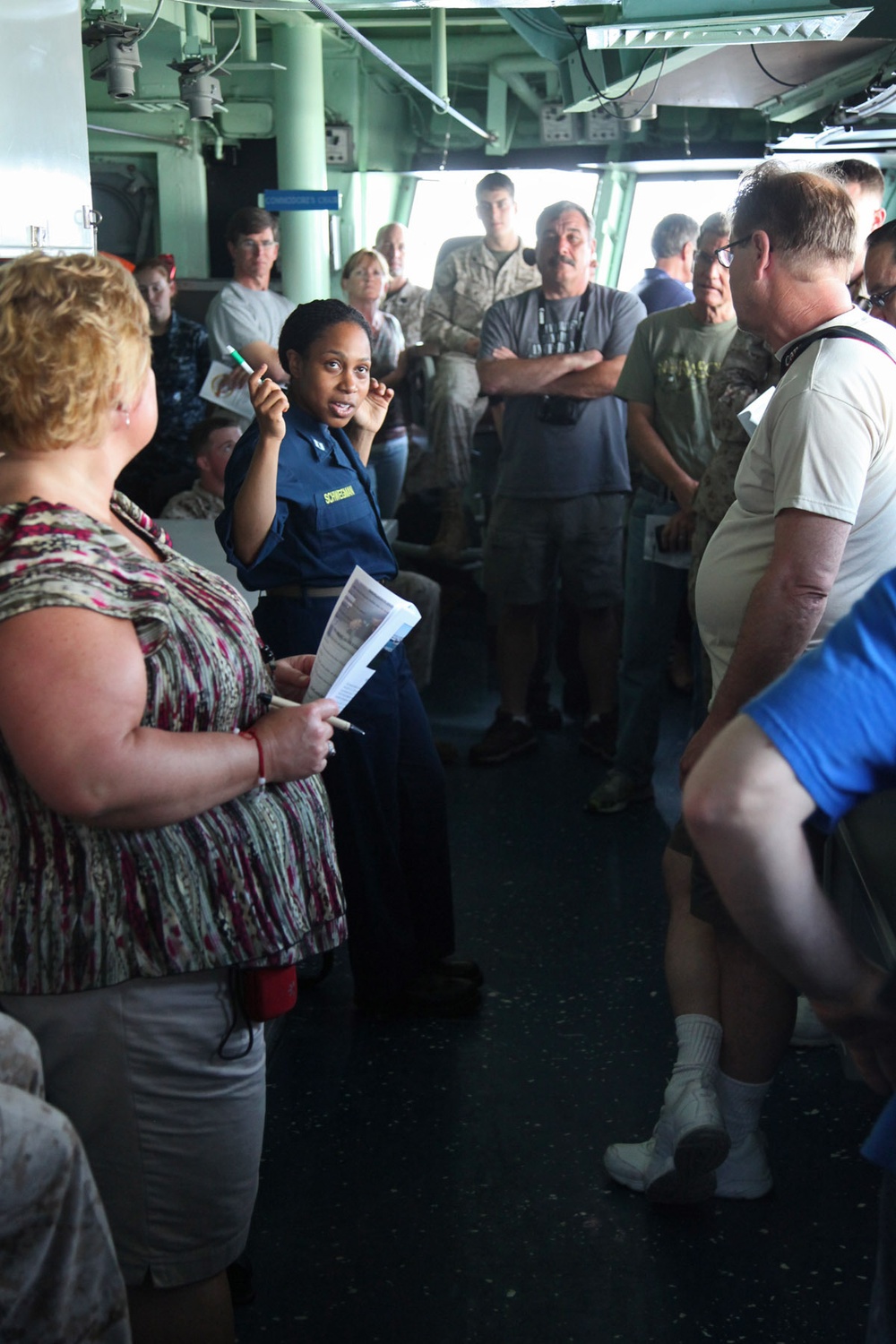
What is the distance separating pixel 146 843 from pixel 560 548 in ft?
10.6

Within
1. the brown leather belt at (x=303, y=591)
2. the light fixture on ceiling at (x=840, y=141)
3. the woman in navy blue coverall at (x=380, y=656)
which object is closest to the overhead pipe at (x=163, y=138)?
the light fixture on ceiling at (x=840, y=141)

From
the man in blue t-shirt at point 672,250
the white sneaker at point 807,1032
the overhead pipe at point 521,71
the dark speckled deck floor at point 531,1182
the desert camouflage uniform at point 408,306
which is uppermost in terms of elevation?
the overhead pipe at point 521,71

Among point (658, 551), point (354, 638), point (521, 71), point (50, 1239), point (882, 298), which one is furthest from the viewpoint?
point (521, 71)

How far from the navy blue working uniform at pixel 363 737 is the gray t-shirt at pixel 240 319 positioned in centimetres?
244

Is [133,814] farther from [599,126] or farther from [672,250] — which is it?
[599,126]

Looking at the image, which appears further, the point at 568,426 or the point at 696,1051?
the point at 568,426

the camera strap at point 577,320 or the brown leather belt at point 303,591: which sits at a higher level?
the camera strap at point 577,320

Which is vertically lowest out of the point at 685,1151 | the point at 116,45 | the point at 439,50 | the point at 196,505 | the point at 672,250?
the point at 685,1151

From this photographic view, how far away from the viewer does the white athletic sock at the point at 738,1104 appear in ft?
6.86

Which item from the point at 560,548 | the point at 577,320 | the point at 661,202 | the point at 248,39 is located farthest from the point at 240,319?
the point at 661,202

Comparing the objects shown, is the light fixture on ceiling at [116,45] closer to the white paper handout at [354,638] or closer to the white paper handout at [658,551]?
the white paper handout at [658,551]

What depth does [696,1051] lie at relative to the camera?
211 centimetres

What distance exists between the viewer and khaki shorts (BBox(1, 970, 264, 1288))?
141 centimetres

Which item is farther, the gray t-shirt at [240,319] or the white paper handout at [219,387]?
the gray t-shirt at [240,319]
